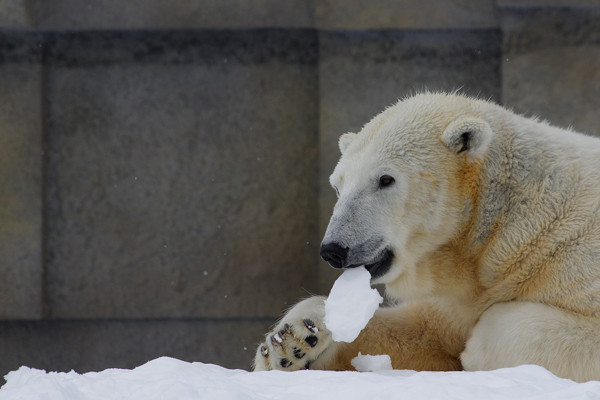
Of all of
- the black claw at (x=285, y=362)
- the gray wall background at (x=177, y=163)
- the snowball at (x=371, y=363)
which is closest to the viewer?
the black claw at (x=285, y=362)

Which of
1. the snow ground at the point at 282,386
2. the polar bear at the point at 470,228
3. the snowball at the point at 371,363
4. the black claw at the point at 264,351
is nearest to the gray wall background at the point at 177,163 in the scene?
the polar bear at the point at 470,228

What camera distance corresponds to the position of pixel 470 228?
2.77 m

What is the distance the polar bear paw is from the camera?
8.77 feet

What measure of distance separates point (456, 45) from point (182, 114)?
64.5 inches

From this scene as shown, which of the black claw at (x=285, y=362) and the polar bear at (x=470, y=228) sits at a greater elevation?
the polar bear at (x=470, y=228)

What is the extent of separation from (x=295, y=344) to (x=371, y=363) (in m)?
0.31

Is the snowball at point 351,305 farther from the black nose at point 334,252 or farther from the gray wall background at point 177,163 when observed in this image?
the gray wall background at point 177,163

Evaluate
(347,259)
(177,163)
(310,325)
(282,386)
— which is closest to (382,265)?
(347,259)

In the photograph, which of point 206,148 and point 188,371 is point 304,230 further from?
point 188,371

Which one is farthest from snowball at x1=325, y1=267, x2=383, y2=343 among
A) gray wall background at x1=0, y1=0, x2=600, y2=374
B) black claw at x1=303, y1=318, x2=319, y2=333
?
gray wall background at x1=0, y1=0, x2=600, y2=374

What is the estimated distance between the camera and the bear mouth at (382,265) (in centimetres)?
271

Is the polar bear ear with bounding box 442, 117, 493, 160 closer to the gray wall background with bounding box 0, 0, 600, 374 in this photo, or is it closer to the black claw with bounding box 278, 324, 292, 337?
the black claw with bounding box 278, 324, 292, 337

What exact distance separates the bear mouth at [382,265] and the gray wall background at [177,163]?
2.09 metres

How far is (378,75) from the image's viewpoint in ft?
15.8
